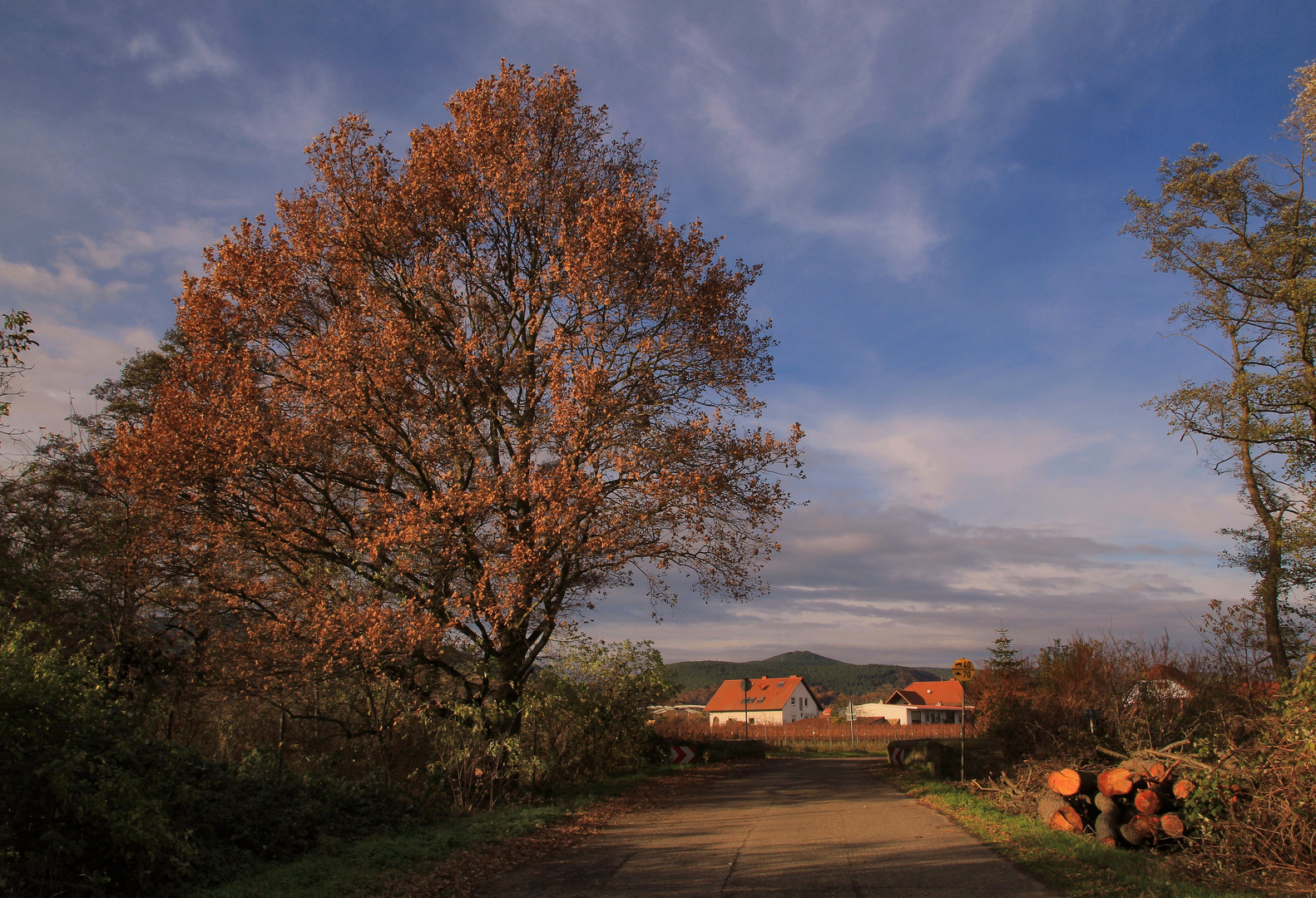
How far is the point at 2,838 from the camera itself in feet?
19.1

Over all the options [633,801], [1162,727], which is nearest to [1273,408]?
[1162,727]

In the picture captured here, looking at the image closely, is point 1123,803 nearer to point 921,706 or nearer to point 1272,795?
point 1272,795

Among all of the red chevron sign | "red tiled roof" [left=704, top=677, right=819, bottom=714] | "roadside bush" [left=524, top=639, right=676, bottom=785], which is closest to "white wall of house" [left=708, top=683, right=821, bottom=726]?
"red tiled roof" [left=704, top=677, right=819, bottom=714]

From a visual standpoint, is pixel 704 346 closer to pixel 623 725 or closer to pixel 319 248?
pixel 319 248

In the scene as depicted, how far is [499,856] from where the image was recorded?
9148mm

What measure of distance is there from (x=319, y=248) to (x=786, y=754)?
124ft

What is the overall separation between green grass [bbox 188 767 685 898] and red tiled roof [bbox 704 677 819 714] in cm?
8226

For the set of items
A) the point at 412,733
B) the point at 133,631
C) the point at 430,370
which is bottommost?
the point at 412,733

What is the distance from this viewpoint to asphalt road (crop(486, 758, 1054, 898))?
292 inches

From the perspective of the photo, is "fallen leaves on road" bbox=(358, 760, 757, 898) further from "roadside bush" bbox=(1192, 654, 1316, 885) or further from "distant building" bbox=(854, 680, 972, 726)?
"distant building" bbox=(854, 680, 972, 726)

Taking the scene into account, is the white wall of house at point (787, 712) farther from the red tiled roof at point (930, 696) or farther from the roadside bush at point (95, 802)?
the roadside bush at point (95, 802)

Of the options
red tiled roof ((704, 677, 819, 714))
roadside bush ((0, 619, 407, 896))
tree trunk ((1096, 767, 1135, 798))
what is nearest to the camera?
roadside bush ((0, 619, 407, 896))

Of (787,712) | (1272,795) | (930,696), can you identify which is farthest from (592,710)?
Answer: (930,696)

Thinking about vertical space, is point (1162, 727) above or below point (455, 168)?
below
